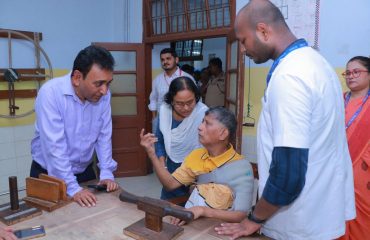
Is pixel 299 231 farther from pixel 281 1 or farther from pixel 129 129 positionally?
pixel 129 129

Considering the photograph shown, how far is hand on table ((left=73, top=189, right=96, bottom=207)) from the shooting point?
4.60 feet

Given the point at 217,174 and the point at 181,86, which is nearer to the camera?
the point at 217,174

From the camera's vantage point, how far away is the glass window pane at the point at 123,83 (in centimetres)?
429

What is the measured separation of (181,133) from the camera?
6.63 feet

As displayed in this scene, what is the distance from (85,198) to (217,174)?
59cm

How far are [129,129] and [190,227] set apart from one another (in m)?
3.31

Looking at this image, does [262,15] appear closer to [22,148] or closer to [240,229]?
[240,229]

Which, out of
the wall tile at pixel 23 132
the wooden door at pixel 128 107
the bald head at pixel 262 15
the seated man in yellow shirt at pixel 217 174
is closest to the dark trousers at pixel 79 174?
the seated man in yellow shirt at pixel 217 174

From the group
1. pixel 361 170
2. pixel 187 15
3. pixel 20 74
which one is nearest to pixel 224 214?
pixel 361 170

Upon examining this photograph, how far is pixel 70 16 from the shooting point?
13.6 feet

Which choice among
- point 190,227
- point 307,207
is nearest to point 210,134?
point 190,227

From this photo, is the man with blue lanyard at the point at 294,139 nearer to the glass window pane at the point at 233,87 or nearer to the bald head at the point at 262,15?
the bald head at the point at 262,15

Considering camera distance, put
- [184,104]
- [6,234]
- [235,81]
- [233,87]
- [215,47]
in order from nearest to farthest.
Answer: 1. [6,234]
2. [184,104]
3. [235,81]
4. [233,87]
5. [215,47]

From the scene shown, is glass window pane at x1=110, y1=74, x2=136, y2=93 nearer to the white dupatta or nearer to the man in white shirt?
the man in white shirt
